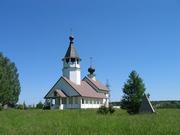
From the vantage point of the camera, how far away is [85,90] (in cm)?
6538

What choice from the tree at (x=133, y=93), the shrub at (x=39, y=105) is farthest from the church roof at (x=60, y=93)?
the tree at (x=133, y=93)

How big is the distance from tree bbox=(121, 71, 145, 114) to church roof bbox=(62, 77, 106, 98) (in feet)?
86.5

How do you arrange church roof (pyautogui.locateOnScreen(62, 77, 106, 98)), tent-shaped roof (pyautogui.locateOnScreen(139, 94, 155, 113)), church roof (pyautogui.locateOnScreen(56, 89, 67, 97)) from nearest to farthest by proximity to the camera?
tent-shaped roof (pyautogui.locateOnScreen(139, 94, 155, 113))
church roof (pyautogui.locateOnScreen(56, 89, 67, 97))
church roof (pyautogui.locateOnScreen(62, 77, 106, 98))

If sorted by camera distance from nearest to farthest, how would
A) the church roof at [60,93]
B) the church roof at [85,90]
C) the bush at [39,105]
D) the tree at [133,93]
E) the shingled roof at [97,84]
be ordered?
the tree at [133,93]
the church roof at [60,93]
the church roof at [85,90]
the bush at [39,105]
the shingled roof at [97,84]

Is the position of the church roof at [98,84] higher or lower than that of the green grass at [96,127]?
higher

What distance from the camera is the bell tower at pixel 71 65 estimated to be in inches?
2409

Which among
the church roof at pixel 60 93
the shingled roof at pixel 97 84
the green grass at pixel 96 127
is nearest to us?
the green grass at pixel 96 127

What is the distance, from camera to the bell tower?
61.2 meters

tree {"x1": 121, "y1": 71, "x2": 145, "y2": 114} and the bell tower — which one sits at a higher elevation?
the bell tower

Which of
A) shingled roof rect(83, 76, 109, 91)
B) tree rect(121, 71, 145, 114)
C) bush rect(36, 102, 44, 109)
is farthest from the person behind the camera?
shingled roof rect(83, 76, 109, 91)

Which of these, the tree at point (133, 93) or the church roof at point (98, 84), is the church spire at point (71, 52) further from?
the tree at point (133, 93)

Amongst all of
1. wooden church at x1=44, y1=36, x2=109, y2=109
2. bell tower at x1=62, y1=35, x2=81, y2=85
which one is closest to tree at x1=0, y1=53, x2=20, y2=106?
wooden church at x1=44, y1=36, x2=109, y2=109

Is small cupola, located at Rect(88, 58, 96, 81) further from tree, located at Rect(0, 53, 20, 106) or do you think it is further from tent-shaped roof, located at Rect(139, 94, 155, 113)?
tent-shaped roof, located at Rect(139, 94, 155, 113)

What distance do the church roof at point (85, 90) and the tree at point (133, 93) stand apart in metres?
26.4
